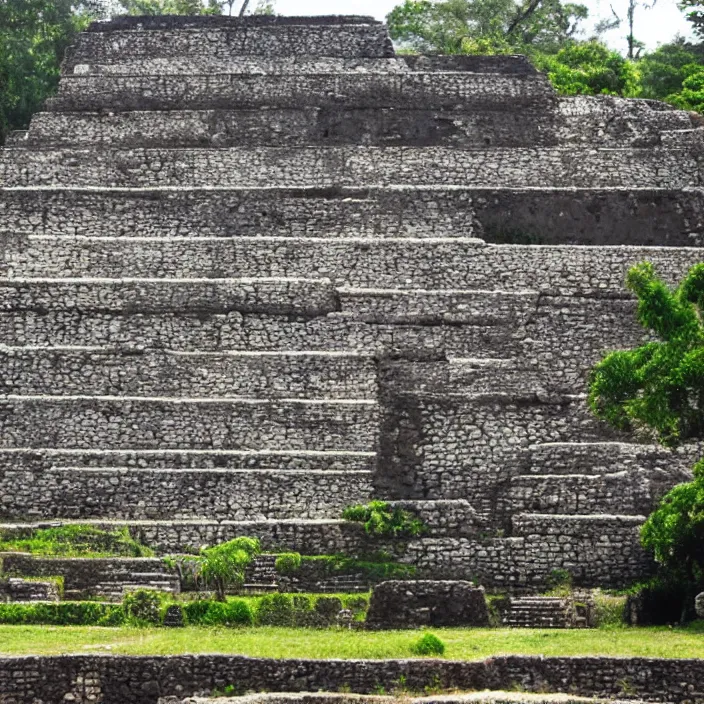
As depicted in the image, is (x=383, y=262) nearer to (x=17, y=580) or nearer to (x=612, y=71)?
(x=17, y=580)

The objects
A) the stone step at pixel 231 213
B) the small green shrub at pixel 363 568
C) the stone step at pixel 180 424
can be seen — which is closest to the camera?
the small green shrub at pixel 363 568

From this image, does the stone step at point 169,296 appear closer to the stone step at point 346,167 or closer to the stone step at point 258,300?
the stone step at point 258,300

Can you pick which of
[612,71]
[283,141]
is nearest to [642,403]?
[283,141]

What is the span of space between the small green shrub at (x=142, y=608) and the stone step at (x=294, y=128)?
1527 cm

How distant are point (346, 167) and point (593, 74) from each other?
A: 10844mm

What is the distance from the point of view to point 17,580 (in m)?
25.8

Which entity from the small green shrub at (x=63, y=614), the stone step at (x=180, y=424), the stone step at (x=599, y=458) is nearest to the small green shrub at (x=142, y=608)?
the small green shrub at (x=63, y=614)

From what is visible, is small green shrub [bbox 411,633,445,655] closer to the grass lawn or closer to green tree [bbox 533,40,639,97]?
the grass lawn

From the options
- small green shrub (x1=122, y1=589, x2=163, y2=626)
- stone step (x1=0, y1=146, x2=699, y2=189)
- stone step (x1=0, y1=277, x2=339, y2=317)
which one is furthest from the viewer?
stone step (x1=0, y1=146, x2=699, y2=189)

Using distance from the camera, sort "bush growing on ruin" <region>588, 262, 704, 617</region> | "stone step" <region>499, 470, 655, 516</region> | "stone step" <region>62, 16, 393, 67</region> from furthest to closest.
Result: "stone step" <region>62, 16, 393, 67</region> < "stone step" <region>499, 470, 655, 516</region> < "bush growing on ruin" <region>588, 262, 704, 617</region>

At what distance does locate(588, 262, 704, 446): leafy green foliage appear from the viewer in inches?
1019

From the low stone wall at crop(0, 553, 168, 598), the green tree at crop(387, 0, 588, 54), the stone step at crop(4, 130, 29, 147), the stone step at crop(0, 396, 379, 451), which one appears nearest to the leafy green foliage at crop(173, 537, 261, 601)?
the low stone wall at crop(0, 553, 168, 598)

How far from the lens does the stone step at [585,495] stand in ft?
94.3

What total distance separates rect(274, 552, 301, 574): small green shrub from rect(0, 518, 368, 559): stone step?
0.80 m
